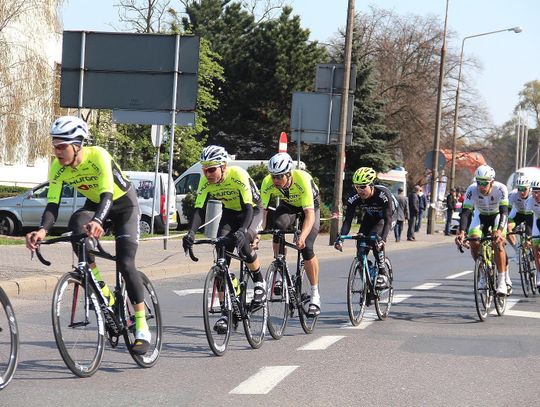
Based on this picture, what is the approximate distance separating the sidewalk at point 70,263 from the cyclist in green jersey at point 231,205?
104 centimetres

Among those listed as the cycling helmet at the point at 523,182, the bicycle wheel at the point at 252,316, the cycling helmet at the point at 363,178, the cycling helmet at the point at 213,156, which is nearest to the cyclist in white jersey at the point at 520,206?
the cycling helmet at the point at 523,182

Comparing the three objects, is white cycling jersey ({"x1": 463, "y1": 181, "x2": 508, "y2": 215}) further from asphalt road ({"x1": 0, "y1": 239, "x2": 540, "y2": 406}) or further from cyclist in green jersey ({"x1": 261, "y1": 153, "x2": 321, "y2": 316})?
cyclist in green jersey ({"x1": 261, "y1": 153, "x2": 321, "y2": 316})

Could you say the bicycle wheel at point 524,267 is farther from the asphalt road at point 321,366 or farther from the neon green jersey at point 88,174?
the neon green jersey at point 88,174

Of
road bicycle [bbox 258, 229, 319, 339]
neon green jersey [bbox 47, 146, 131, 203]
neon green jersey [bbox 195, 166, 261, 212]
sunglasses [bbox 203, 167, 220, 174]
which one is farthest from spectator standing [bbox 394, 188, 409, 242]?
neon green jersey [bbox 47, 146, 131, 203]

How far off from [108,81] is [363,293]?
987 cm

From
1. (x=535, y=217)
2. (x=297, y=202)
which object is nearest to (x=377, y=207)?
(x=297, y=202)

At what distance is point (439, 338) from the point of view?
11.3 metres

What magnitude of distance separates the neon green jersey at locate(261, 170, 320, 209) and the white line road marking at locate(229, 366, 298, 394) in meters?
2.75

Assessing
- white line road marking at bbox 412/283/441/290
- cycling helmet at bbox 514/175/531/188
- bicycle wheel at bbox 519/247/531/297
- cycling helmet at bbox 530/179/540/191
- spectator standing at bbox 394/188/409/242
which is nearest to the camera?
cycling helmet at bbox 530/179/540/191

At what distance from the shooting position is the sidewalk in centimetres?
1448

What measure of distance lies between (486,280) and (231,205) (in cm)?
448

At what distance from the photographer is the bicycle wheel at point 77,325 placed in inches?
304

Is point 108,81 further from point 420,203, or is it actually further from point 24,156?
point 420,203

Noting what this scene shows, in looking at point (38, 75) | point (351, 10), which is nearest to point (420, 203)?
point (351, 10)
